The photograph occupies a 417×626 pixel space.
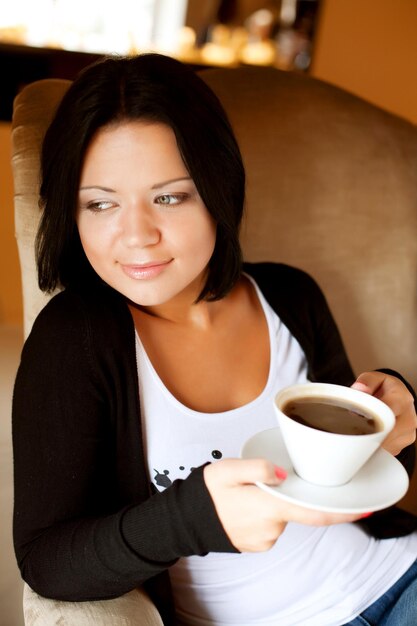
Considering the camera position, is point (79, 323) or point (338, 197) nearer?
point (79, 323)

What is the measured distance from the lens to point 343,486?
0.69 m

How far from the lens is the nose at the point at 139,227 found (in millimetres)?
882

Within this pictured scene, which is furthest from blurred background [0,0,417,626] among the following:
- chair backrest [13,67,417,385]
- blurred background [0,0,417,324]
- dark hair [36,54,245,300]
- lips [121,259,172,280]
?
lips [121,259,172,280]

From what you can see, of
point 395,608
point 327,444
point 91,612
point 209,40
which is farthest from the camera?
point 209,40

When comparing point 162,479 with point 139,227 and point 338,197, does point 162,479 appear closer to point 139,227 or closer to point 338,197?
point 139,227

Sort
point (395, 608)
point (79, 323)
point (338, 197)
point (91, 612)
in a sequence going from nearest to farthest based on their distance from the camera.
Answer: point (91, 612) < point (79, 323) < point (395, 608) < point (338, 197)

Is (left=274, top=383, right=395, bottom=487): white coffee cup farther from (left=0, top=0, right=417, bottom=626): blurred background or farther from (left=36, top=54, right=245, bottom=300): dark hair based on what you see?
(left=0, top=0, right=417, bottom=626): blurred background

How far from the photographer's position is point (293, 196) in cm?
140

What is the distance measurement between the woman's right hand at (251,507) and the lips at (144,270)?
0.28m

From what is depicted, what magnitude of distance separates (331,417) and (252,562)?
1.22 feet

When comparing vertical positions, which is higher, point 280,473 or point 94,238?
point 94,238

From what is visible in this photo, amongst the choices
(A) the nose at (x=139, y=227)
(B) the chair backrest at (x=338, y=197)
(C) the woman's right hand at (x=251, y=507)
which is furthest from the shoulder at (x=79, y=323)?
(B) the chair backrest at (x=338, y=197)

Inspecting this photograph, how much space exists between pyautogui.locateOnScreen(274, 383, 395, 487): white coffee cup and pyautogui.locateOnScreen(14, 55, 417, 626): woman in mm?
75

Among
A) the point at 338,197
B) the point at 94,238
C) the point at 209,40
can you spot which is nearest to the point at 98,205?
the point at 94,238
